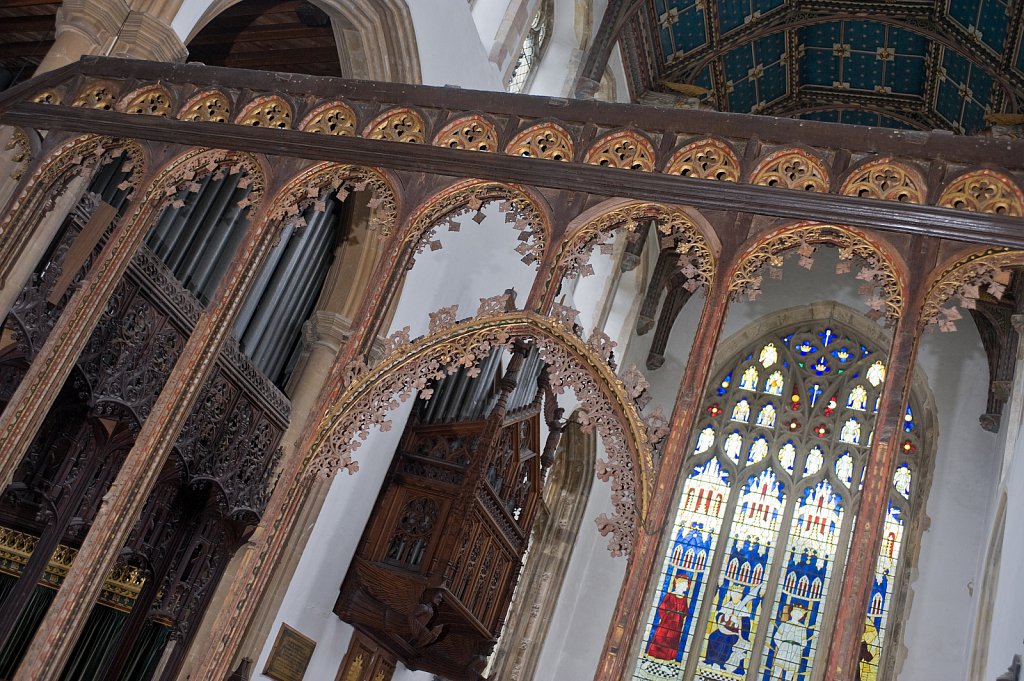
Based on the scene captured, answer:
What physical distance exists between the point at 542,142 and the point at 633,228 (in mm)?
560

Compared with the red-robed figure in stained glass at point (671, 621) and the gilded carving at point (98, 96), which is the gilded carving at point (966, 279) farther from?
the red-robed figure in stained glass at point (671, 621)

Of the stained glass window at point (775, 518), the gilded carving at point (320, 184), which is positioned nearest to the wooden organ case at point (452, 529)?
the gilded carving at point (320, 184)

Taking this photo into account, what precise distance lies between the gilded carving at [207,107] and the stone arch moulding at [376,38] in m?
2.41

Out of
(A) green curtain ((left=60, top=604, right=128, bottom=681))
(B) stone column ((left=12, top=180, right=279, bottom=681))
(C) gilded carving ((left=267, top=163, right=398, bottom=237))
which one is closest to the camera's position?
(B) stone column ((left=12, top=180, right=279, bottom=681))

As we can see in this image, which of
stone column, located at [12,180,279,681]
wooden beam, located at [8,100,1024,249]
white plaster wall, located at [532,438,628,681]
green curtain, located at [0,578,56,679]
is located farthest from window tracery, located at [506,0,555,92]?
stone column, located at [12,180,279,681]

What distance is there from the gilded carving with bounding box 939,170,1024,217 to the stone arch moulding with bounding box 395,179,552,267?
152 centimetres

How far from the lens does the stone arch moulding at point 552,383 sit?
3.88 m

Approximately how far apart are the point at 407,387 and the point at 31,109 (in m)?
2.31

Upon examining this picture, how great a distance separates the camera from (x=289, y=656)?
6910 millimetres

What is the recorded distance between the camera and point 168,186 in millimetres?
4820

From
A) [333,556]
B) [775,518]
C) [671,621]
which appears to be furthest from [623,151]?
[775,518]

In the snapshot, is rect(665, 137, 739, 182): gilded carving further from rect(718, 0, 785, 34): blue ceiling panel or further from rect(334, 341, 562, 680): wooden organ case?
rect(718, 0, 785, 34): blue ceiling panel

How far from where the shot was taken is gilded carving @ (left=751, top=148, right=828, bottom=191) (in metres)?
4.13

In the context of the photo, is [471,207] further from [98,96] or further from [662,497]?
[98,96]
